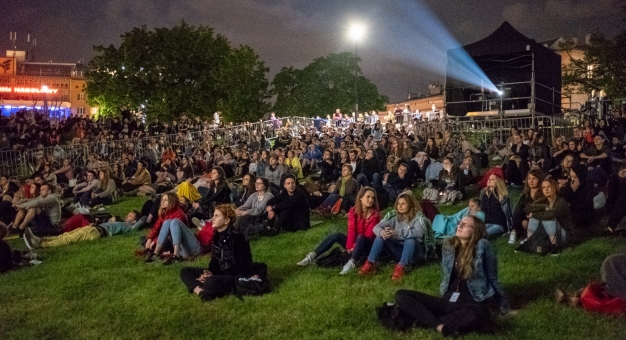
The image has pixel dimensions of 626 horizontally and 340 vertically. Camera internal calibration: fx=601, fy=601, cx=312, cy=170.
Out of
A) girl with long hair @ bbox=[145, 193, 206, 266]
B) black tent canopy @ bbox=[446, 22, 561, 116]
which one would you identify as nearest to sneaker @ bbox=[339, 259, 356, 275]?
girl with long hair @ bbox=[145, 193, 206, 266]

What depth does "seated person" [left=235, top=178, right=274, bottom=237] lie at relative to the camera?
11.9m

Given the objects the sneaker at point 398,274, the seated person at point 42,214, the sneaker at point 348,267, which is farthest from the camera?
the seated person at point 42,214

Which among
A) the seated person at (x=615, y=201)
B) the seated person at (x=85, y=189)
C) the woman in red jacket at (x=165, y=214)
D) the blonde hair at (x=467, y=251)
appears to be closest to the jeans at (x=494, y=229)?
the seated person at (x=615, y=201)

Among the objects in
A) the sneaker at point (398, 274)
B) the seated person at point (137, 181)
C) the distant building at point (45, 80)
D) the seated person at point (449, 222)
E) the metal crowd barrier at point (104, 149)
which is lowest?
the sneaker at point (398, 274)

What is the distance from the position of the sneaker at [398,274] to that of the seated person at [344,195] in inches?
205

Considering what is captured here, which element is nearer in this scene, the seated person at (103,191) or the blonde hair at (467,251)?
the blonde hair at (467,251)

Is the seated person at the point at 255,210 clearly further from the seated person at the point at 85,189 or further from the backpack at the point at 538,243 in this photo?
the seated person at the point at 85,189

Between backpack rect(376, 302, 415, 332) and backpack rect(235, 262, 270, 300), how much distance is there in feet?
6.40

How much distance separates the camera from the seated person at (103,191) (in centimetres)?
1734

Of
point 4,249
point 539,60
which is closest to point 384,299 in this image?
point 4,249

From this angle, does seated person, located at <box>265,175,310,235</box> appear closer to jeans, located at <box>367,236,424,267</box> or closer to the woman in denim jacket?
jeans, located at <box>367,236,424,267</box>

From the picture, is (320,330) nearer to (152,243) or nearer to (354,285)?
(354,285)

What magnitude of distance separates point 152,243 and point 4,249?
8.26 ft

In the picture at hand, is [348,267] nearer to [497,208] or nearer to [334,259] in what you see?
[334,259]
